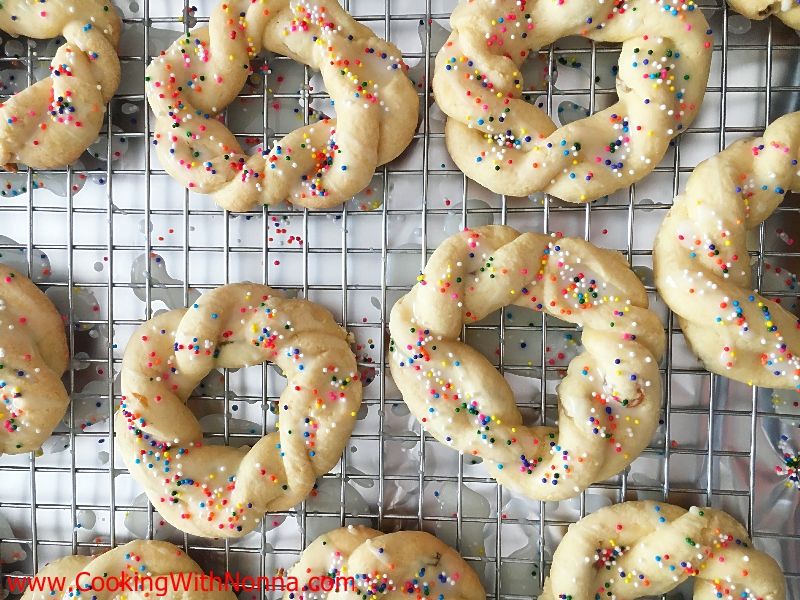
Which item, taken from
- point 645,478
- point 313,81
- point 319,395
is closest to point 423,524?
point 319,395

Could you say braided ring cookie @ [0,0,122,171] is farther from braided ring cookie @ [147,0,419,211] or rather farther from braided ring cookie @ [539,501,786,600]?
braided ring cookie @ [539,501,786,600]

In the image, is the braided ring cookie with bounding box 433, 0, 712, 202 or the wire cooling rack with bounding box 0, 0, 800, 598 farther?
the wire cooling rack with bounding box 0, 0, 800, 598

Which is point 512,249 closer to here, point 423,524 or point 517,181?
point 517,181

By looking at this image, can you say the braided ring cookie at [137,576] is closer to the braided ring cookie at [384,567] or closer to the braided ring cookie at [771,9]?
the braided ring cookie at [384,567]

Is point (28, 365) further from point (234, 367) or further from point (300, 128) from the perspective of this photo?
point (300, 128)

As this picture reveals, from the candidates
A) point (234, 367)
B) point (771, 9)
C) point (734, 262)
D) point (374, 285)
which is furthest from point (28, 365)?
point (771, 9)

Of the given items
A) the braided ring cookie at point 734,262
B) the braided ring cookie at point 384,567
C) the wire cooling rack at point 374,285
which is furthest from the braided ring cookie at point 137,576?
the braided ring cookie at point 734,262

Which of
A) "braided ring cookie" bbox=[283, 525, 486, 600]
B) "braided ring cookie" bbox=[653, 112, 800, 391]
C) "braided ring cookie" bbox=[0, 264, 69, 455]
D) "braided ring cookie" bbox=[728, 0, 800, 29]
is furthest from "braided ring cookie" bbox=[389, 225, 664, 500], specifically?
"braided ring cookie" bbox=[0, 264, 69, 455]
